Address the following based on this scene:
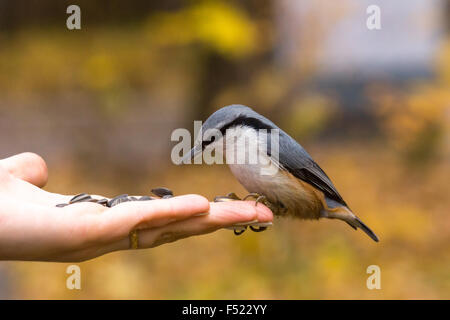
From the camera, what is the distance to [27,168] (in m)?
2.24

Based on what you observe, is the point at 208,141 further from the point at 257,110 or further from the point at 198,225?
the point at 257,110

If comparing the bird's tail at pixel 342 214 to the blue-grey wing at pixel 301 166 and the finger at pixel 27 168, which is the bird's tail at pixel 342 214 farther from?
the finger at pixel 27 168

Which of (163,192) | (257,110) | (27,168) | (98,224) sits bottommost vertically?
(98,224)

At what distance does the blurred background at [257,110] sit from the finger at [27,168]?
1405 mm

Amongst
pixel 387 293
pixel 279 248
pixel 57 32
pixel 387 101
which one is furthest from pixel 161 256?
pixel 57 32

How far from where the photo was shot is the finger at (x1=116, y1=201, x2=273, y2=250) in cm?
178

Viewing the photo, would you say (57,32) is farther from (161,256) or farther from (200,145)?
(200,145)

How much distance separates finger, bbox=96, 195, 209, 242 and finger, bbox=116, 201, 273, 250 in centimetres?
5

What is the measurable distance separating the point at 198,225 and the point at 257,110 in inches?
96.5

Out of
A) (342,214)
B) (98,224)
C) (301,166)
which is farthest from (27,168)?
(342,214)

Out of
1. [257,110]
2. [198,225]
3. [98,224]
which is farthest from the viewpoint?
[257,110]

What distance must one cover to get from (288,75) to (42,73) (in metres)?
3.65

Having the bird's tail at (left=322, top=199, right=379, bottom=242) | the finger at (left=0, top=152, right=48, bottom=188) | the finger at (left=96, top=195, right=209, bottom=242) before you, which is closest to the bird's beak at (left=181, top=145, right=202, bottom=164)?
the finger at (left=96, top=195, right=209, bottom=242)

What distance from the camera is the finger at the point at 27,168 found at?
7.22 feet
